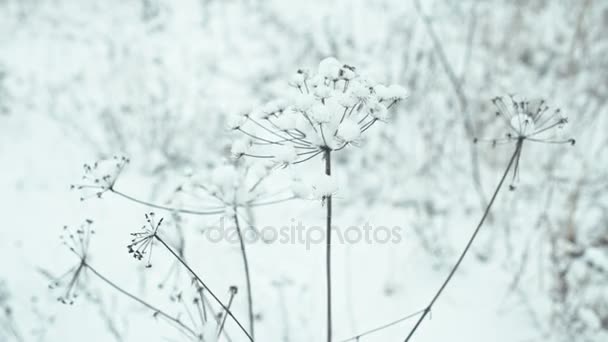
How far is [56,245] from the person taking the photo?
2486mm

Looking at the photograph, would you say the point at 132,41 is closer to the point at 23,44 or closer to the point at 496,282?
the point at 23,44

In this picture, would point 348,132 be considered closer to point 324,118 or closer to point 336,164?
point 324,118

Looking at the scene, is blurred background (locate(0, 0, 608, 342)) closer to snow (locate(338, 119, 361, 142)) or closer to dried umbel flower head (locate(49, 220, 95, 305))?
dried umbel flower head (locate(49, 220, 95, 305))

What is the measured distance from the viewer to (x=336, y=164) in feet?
10.6

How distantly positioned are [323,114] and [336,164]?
87.8 inches

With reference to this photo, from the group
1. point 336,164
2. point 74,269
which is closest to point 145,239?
point 74,269

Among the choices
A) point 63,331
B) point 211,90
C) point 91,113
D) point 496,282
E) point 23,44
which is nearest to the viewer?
point 63,331

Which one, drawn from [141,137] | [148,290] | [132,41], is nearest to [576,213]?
[148,290]

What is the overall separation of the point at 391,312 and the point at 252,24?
407cm

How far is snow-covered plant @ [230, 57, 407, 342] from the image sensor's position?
3.41ft

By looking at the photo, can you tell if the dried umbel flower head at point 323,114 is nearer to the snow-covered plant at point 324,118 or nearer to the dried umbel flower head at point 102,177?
the snow-covered plant at point 324,118

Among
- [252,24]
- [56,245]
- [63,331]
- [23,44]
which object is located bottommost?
[63,331]

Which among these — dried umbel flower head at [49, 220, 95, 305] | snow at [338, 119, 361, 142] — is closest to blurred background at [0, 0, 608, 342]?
dried umbel flower head at [49, 220, 95, 305]

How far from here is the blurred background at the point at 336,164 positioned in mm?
2096
